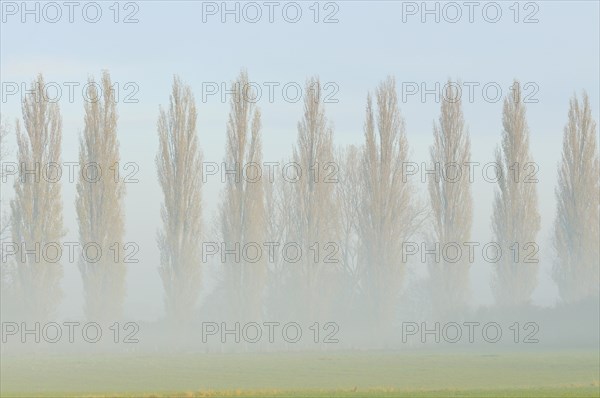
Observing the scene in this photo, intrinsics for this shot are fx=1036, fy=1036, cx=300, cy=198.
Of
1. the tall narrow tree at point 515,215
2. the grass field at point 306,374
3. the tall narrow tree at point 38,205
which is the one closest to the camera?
the grass field at point 306,374

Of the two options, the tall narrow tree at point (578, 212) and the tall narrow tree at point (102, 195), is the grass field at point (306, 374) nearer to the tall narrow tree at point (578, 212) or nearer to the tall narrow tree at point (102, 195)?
the tall narrow tree at point (102, 195)

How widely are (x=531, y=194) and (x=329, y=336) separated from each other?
1376 centimetres

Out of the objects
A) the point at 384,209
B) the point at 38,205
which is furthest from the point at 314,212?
the point at 38,205

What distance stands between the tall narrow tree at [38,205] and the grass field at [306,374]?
4.01 metres

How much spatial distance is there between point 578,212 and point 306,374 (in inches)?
1014

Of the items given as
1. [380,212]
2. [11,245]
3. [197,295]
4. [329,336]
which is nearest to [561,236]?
[380,212]

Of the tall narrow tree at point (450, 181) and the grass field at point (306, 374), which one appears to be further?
the tall narrow tree at point (450, 181)

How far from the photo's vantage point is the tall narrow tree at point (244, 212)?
50562 millimetres

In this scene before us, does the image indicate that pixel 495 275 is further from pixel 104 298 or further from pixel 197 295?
pixel 104 298

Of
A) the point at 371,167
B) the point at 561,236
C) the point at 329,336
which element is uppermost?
the point at 371,167

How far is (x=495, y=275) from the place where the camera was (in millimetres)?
54406

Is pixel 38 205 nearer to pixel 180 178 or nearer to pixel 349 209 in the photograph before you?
pixel 180 178

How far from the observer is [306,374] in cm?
3641

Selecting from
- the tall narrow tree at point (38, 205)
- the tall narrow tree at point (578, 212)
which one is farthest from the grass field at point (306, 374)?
the tall narrow tree at point (578, 212)
